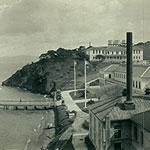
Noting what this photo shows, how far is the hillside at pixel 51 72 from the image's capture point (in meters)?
63.1

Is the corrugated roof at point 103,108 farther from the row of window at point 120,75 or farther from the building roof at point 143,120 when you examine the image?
the row of window at point 120,75

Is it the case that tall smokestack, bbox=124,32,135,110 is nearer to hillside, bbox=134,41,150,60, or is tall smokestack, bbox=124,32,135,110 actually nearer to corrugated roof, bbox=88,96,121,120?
corrugated roof, bbox=88,96,121,120

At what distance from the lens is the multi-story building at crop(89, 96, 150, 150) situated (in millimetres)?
14654


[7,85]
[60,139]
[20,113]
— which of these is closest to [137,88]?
[60,139]

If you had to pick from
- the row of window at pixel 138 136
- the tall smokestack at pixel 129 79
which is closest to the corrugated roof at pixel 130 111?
the tall smokestack at pixel 129 79

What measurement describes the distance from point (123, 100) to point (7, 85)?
65.3m

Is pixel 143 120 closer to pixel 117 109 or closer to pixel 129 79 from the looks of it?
pixel 117 109

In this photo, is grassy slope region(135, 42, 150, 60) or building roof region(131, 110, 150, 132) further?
grassy slope region(135, 42, 150, 60)

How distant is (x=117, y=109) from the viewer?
16641 millimetres

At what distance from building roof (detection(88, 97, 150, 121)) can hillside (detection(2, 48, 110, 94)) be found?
40072mm

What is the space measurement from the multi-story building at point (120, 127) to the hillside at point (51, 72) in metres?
41.7

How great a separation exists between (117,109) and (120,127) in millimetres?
1384

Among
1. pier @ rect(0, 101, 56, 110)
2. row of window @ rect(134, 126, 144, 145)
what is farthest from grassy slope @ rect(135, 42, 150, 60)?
row of window @ rect(134, 126, 144, 145)

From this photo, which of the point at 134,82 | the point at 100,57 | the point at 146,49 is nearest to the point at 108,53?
the point at 100,57
